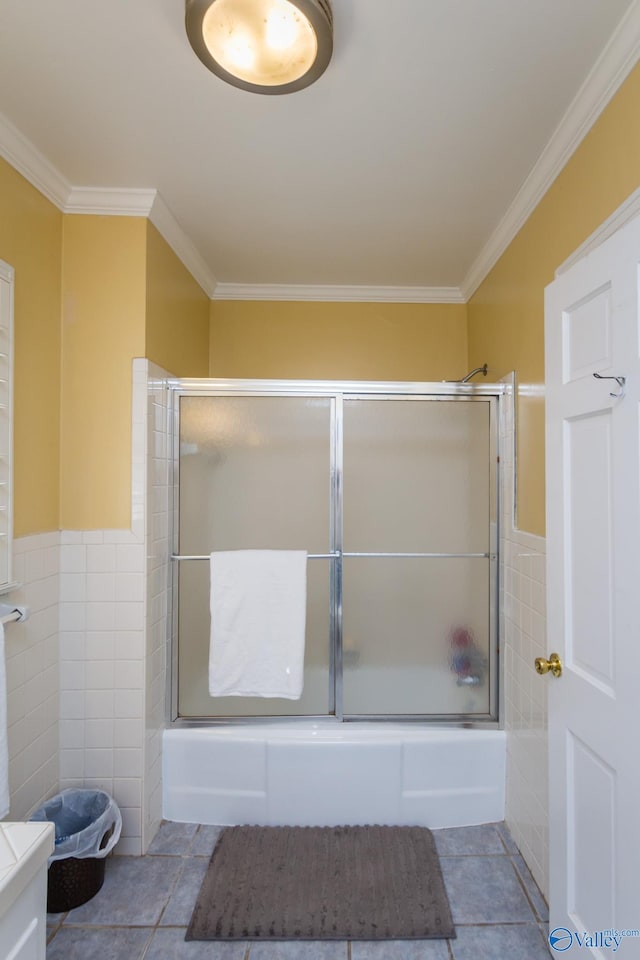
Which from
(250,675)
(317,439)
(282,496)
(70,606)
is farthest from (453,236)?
(70,606)

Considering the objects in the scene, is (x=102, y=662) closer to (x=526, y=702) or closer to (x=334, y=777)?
(x=334, y=777)

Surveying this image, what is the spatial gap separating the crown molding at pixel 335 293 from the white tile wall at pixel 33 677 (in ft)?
5.40

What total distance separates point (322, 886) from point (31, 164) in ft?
8.42

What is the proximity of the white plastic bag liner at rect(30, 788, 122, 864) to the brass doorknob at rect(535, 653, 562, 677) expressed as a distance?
1.49m

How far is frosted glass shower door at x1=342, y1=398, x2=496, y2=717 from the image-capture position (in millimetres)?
2141

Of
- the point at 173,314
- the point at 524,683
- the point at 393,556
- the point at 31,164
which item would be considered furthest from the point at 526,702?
the point at 31,164

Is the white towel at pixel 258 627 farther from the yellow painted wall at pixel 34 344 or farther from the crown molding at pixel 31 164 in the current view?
the crown molding at pixel 31 164

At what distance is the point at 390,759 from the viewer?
2027 millimetres

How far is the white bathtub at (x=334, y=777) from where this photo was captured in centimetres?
202

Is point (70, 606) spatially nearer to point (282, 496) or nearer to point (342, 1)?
point (282, 496)

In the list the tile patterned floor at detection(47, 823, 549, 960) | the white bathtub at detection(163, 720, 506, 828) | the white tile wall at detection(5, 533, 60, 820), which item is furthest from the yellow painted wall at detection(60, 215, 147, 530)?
the tile patterned floor at detection(47, 823, 549, 960)

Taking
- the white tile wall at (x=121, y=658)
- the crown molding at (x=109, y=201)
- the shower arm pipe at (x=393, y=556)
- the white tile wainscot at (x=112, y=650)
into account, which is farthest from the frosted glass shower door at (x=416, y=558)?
the crown molding at (x=109, y=201)

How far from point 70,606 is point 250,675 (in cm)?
74

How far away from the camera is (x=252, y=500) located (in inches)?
85.0
